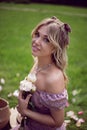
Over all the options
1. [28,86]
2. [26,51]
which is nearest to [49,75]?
[28,86]

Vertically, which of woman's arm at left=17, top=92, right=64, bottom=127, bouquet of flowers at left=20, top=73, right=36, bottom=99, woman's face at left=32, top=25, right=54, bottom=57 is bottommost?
woman's arm at left=17, top=92, right=64, bottom=127

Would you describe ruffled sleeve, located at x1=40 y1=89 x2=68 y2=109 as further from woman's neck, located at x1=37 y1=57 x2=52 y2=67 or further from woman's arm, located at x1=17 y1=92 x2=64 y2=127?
woman's neck, located at x1=37 y1=57 x2=52 y2=67

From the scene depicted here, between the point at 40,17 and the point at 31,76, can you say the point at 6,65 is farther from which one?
the point at 40,17

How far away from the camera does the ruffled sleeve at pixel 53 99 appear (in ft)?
9.39

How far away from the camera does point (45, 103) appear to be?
9.59ft

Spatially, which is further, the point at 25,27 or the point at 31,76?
the point at 25,27

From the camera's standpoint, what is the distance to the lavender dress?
2.86m

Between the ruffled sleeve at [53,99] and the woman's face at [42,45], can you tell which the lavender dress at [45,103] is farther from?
the woman's face at [42,45]

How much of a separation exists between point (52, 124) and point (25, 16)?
9597 millimetres

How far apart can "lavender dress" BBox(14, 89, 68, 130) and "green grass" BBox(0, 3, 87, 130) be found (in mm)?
1025

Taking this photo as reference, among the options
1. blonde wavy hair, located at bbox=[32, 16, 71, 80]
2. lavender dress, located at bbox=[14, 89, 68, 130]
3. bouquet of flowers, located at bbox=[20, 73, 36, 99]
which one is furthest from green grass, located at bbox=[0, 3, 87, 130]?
blonde wavy hair, located at bbox=[32, 16, 71, 80]

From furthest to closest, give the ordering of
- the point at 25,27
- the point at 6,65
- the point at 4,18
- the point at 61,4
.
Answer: the point at 61,4 < the point at 4,18 < the point at 25,27 < the point at 6,65

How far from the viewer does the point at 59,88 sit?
9.45ft

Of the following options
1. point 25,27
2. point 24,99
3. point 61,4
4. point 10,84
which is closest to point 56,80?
point 24,99
